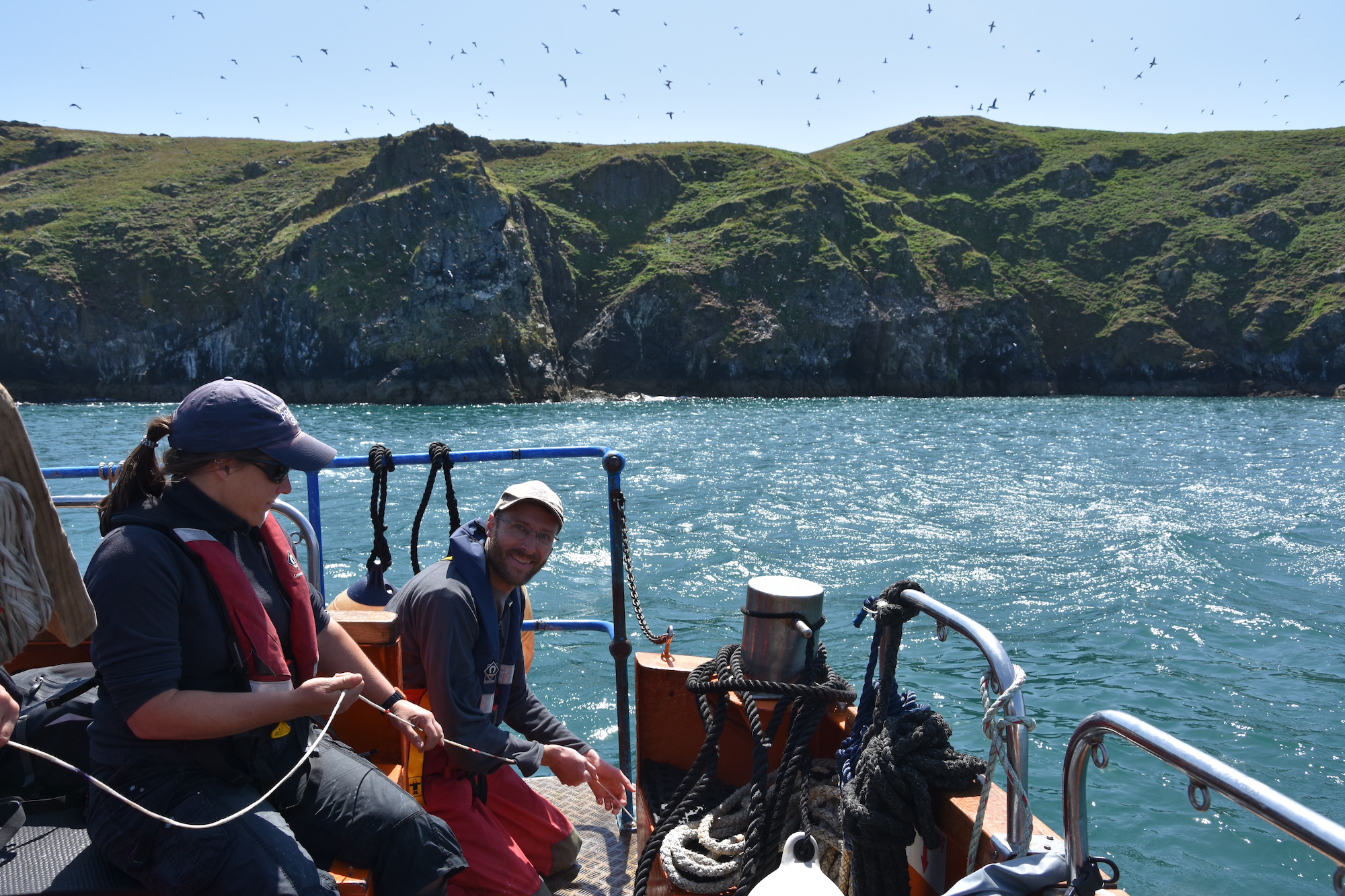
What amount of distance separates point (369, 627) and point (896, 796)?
206 cm

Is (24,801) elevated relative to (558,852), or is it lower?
elevated

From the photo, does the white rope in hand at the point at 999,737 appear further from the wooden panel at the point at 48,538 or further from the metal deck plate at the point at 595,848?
the wooden panel at the point at 48,538

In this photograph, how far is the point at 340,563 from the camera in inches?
550

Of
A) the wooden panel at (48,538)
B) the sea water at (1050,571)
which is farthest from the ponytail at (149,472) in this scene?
the sea water at (1050,571)

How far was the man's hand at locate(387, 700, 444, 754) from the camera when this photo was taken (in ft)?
9.37

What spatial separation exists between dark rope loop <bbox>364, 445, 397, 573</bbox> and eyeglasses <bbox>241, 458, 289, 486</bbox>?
1492 millimetres

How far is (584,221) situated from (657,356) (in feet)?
84.9

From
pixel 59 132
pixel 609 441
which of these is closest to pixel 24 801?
pixel 609 441

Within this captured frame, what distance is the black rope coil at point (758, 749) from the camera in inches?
121

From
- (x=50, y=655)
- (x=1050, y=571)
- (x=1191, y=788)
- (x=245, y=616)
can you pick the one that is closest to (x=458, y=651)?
(x=245, y=616)

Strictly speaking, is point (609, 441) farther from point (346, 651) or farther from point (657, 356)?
point (657, 356)

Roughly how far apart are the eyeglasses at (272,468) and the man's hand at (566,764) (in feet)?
4.85

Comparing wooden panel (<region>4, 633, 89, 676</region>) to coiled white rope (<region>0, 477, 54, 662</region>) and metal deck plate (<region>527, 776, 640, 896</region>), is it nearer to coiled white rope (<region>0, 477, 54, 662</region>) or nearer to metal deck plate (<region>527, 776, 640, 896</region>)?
coiled white rope (<region>0, 477, 54, 662</region>)

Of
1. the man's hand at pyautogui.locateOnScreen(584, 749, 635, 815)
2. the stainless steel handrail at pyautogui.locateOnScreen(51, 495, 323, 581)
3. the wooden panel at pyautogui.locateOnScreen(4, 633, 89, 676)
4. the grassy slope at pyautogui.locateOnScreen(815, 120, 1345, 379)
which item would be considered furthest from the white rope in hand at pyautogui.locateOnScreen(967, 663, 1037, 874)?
the grassy slope at pyautogui.locateOnScreen(815, 120, 1345, 379)
